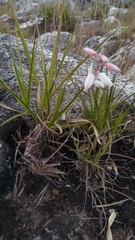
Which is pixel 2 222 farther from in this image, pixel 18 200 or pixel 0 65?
pixel 0 65

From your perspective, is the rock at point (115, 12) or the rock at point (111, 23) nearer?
the rock at point (111, 23)

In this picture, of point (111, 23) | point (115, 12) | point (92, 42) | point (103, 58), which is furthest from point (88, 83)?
point (115, 12)

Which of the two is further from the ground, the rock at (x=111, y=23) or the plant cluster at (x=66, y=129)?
the plant cluster at (x=66, y=129)

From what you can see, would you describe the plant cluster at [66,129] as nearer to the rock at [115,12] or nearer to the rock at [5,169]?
the rock at [5,169]

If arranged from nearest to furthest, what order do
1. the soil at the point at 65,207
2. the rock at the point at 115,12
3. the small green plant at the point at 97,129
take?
the soil at the point at 65,207
the small green plant at the point at 97,129
the rock at the point at 115,12

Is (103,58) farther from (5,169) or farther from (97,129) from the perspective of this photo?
(5,169)

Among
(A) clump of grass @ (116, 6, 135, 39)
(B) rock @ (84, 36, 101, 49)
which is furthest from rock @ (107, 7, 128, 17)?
(B) rock @ (84, 36, 101, 49)

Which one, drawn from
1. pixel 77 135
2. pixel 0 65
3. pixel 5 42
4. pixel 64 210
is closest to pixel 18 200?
pixel 64 210

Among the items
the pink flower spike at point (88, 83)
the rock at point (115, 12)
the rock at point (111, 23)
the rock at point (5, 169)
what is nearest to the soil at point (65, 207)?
the rock at point (5, 169)

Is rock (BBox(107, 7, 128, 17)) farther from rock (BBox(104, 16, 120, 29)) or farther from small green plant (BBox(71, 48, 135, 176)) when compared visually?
small green plant (BBox(71, 48, 135, 176))
